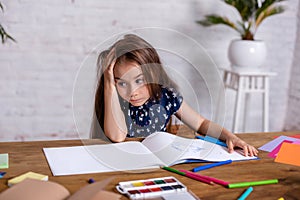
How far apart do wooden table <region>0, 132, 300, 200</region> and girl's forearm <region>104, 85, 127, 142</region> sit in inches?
4.6

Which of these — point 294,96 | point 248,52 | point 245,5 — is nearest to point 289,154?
point 248,52

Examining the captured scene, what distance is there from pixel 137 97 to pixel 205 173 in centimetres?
45

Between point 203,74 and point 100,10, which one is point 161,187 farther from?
point 203,74

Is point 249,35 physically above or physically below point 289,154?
above

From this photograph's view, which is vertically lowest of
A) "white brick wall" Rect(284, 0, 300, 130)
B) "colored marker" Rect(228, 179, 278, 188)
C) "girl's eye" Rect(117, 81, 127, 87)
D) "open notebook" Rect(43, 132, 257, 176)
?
"white brick wall" Rect(284, 0, 300, 130)

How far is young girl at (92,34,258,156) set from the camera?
1323 mm

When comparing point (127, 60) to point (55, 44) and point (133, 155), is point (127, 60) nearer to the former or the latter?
point (133, 155)

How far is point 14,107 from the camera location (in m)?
2.86

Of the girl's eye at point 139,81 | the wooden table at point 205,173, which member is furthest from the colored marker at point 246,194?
the girl's eye at point 139,81

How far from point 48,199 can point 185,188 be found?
297 millimetres

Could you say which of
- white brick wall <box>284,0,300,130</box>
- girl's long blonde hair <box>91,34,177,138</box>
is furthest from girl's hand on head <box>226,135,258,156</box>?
white brick wall <box>284,0,300,130</box>

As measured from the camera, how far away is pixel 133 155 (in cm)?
117

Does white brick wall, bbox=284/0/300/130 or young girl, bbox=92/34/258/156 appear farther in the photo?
white brick wall, bbox=284/0/300/130

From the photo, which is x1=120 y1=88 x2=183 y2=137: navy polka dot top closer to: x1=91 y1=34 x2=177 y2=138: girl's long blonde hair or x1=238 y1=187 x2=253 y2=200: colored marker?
x1=91 y1=34 x2=177 y2=138: girl's long blonde hair
